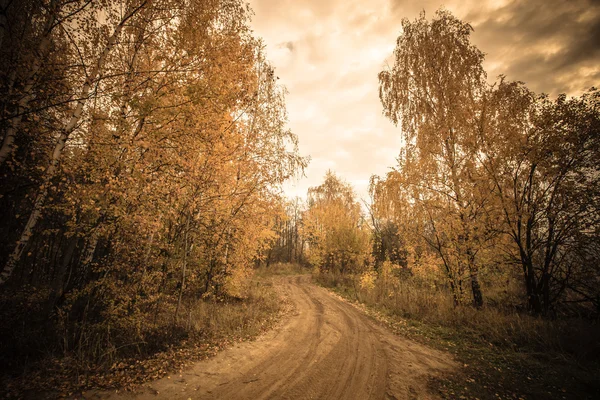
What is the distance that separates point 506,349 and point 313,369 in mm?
5361

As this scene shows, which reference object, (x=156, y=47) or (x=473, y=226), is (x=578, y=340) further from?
(x=156, y=47)

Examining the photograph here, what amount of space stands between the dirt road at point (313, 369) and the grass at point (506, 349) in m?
0.62

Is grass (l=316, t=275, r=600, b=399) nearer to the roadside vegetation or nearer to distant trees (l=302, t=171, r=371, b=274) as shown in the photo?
the roadside vegetation

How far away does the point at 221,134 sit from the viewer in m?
6.73

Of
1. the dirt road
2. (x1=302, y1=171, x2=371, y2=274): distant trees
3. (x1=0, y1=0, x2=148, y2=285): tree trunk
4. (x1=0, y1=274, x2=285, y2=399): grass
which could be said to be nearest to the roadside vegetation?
the dirt road

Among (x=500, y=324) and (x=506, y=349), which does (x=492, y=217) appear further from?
(x=506, y=349)

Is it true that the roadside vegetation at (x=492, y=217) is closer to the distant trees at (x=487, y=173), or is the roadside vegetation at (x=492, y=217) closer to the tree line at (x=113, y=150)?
the distant trees at (x=487, y=173)

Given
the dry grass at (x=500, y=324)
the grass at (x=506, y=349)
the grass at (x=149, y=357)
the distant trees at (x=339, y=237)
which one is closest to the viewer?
the grass at (x=149, y=357)

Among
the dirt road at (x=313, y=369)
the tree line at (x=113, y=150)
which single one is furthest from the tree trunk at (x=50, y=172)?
the dirt road at (x=313, y=369)

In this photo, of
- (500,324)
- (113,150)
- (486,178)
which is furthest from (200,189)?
(500,324)

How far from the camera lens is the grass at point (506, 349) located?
430 centimetres

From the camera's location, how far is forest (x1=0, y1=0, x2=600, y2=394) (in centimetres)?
484

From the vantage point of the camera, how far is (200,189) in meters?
6.33

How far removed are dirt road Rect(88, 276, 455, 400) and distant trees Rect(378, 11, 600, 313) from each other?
166 inches
